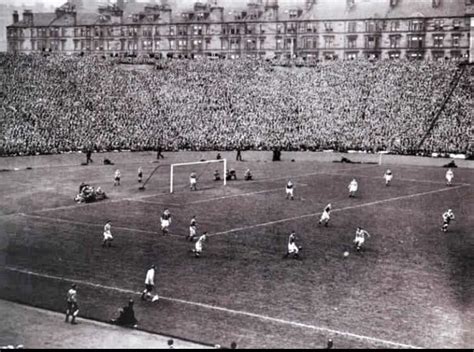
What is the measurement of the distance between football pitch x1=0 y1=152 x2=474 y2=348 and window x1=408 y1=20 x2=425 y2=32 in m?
54.4

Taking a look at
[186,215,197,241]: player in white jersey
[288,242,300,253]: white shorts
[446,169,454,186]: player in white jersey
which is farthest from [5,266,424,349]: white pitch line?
[446,169,454,186]: player in white jersey

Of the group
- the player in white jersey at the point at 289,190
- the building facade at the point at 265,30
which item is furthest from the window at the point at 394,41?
the player in white jersey at the point at 289,190

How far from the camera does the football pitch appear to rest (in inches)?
823

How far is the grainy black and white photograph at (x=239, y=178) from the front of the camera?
21625 mm

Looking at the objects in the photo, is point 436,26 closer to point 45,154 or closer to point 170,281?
point 45,154

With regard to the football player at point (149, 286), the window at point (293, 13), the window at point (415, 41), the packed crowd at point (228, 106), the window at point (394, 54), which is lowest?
the football player at point (149, 286)

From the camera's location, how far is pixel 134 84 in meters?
81.9

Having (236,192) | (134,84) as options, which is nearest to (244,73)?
(134,84)

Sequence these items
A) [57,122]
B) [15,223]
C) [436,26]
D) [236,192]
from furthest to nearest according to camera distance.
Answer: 1. [436,26]
2. [57,122]
3. [236,192]
4. [15,223]

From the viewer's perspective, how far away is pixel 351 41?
103688 millimetres

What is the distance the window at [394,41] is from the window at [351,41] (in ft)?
18.2

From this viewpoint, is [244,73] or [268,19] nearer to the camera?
[244,73]

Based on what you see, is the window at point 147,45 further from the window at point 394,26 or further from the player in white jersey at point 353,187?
the player in white jersey at point 353,187

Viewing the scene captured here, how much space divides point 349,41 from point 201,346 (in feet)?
298
